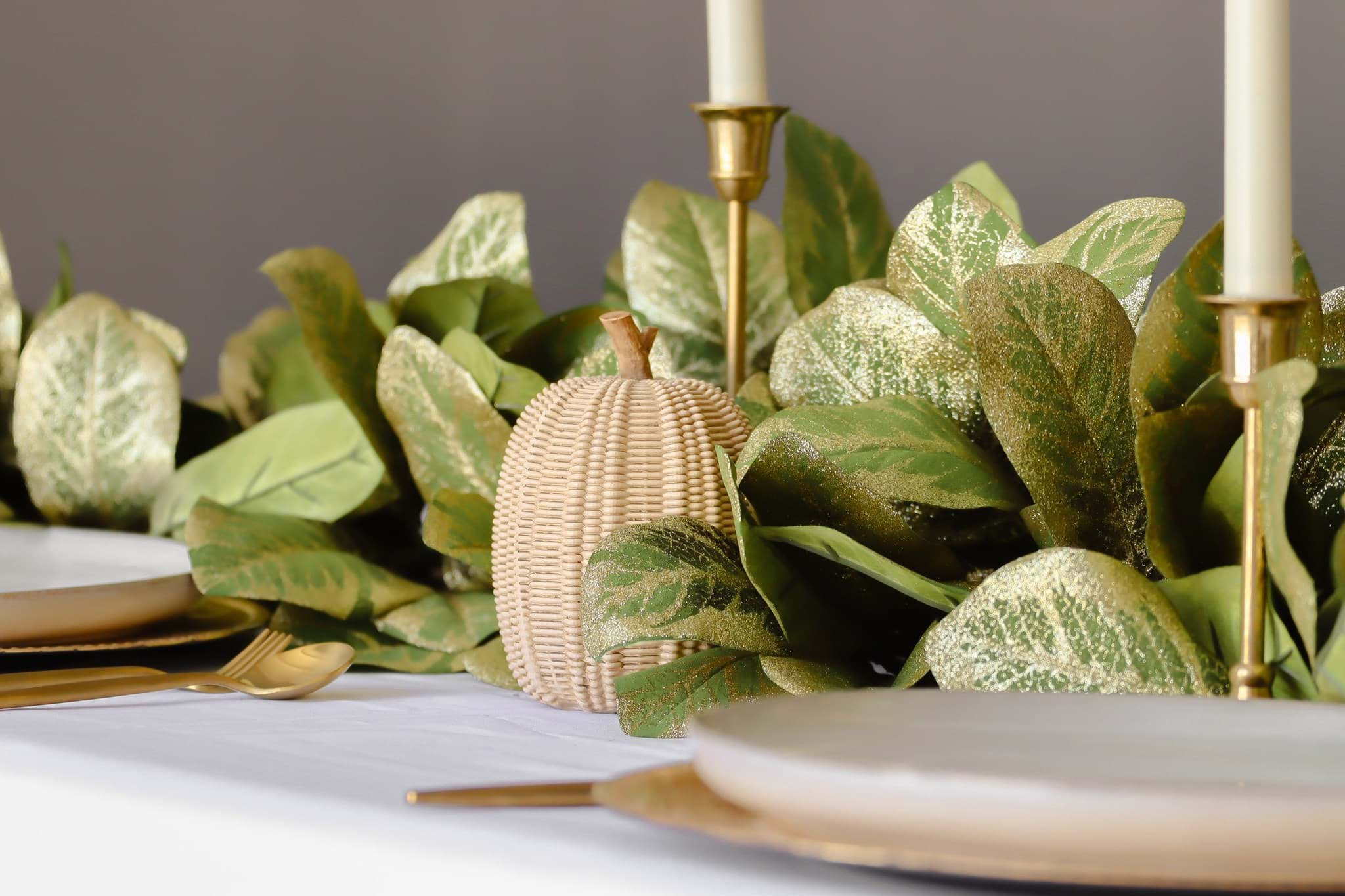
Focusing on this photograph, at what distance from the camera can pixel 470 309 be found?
53cm

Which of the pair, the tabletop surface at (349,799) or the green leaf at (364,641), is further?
the green leaf at (364,641)

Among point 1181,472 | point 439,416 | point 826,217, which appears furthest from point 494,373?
point 1181,472

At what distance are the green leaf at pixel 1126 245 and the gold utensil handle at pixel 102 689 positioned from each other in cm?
25

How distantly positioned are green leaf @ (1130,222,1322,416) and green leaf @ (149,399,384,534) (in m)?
0.27

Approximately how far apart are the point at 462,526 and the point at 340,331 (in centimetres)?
10

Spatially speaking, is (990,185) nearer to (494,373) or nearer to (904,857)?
(494,373)

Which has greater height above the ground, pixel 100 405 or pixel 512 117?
pixel 512 117

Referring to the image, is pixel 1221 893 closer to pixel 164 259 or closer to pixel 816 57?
pixel 816 57

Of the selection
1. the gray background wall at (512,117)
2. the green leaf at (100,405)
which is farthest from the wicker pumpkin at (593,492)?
the gray background wall at (512,117)

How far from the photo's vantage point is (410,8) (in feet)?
3.66

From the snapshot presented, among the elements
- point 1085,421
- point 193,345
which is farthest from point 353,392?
point 193,345

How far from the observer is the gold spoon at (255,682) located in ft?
1.23

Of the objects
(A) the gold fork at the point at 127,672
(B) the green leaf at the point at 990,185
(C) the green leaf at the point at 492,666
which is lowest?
(C) the green leaf at the point at 492,666

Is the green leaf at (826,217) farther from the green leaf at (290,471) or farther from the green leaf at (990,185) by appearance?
the green leaf at (290,471)
